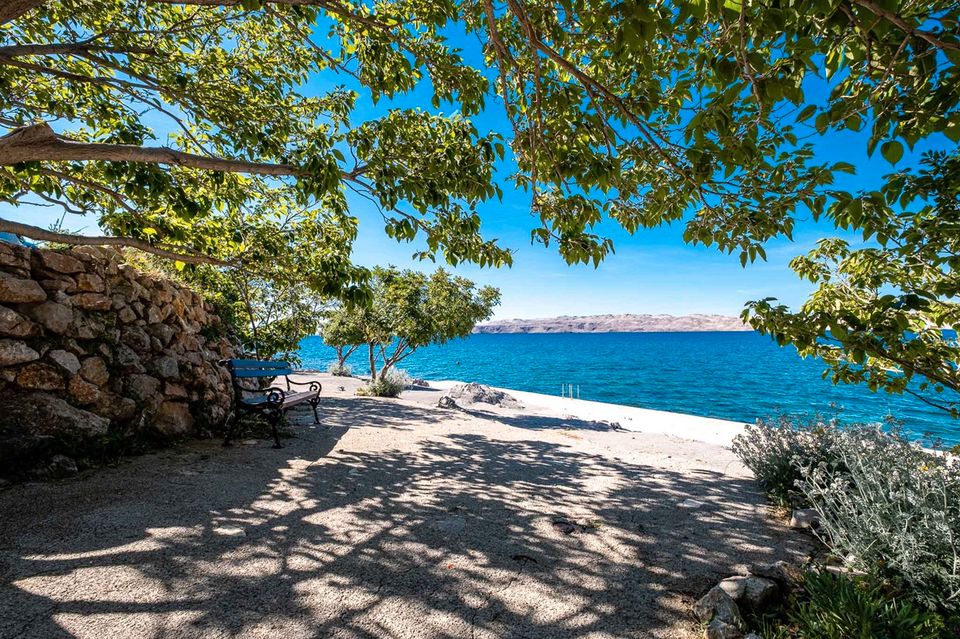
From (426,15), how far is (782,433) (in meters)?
6.80

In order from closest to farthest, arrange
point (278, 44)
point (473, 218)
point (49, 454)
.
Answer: point (49, 454)
point (473, 218)
point (278, 44)

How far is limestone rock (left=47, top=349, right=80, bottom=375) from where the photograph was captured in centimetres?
457

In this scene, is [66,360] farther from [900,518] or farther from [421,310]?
[421,310]

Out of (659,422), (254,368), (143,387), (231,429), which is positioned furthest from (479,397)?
(143,387)

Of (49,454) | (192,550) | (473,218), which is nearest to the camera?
(192,550)

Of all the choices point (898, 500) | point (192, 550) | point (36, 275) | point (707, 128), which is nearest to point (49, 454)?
point (36, 275)

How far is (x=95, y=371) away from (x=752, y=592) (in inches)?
290

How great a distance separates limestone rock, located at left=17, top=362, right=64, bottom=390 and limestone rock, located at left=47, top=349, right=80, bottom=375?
0.08 meters

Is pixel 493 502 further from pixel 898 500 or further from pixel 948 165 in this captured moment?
pixel 948 165

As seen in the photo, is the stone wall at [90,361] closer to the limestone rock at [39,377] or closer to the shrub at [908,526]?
the limestone rock at [39,377]

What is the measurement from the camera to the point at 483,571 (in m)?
3.00

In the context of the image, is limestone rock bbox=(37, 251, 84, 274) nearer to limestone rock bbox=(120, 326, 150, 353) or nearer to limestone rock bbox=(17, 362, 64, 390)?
limestone rock bbox=(120, 326, 150, 353)

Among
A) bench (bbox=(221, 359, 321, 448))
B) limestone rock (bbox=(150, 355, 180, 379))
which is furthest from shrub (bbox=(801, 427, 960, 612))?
limestone rock (bbox=(150, 355, 180, 379))

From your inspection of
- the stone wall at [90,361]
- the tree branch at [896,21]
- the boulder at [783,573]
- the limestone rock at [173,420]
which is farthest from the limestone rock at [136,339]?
the tree branch at [896,21]
